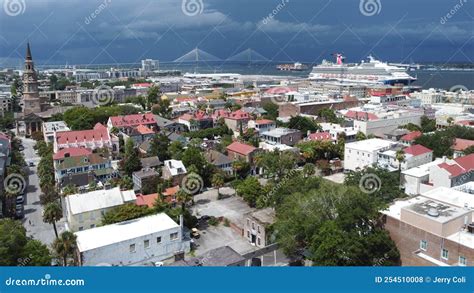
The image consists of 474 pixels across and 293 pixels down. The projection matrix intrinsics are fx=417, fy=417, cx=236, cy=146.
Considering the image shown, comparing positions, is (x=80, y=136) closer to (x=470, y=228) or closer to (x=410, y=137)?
(x=410, y=137)

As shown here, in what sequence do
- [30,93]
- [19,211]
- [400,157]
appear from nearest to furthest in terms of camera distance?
[19,211], [400,157], [30,93]

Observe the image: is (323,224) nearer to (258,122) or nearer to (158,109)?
(258,122)

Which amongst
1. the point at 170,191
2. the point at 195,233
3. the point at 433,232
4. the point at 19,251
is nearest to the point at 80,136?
the point at 170,191

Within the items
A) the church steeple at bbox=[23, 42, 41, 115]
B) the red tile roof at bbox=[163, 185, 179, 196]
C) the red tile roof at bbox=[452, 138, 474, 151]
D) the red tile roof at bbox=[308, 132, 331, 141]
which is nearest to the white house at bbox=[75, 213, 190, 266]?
the red tile roof at bbox=[163, 185, 179, 196]

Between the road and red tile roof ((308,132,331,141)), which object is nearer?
the road

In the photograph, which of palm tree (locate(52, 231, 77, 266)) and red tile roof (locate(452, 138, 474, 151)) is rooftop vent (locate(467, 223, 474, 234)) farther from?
red tile roof (locate(452, 138, 474, 151))

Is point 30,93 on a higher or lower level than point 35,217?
higher

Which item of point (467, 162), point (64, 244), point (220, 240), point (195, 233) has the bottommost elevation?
point (220, 240)
